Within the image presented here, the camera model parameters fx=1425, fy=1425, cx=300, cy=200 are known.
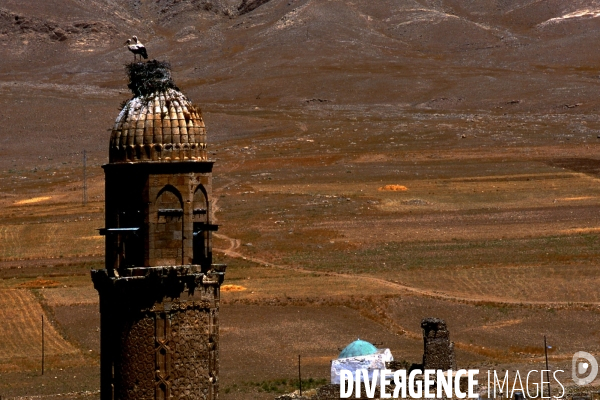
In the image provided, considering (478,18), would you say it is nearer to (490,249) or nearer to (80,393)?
(490,249)

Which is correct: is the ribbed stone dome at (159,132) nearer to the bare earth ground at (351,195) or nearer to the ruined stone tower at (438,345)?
the ruined stone tower at (438,345)

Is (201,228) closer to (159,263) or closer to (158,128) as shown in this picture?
(159,263)

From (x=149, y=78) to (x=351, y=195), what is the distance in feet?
216

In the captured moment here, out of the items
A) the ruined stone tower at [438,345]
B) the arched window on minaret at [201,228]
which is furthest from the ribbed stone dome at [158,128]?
the ruined stone tower at [438,345]

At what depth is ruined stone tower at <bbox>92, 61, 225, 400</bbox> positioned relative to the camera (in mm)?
13148

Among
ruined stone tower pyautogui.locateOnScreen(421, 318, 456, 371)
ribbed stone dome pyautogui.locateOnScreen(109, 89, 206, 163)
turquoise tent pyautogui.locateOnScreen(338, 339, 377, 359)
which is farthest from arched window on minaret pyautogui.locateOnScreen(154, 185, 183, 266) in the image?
ruined stone tower pyautogui.locateOnScreen(421, 318, 456, 371)

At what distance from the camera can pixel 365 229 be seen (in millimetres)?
68688

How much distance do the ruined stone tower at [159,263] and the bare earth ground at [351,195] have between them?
66.3ft

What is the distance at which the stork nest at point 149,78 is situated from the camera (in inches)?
544

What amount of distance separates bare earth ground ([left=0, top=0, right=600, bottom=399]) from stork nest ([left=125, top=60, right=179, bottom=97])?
20.2 metres

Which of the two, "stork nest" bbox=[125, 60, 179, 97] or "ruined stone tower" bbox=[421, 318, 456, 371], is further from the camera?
"ruined stone tower" bbox=[421, 318, 456, 371]

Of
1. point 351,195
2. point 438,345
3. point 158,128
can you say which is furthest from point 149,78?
point 351,195

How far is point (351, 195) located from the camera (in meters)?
79.6

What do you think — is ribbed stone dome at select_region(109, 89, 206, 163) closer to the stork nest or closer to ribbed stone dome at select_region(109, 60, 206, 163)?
ribbed stone dome at select_region(109, 60, 206, 163)
